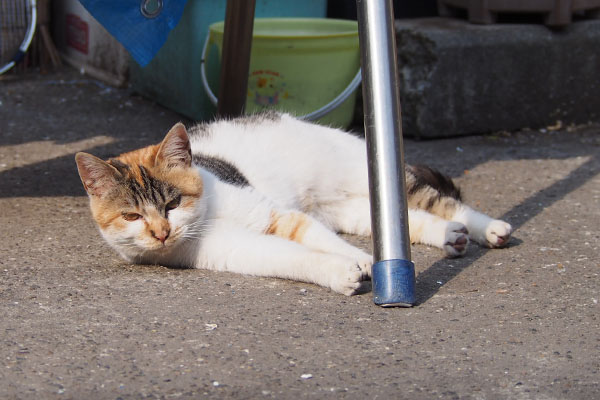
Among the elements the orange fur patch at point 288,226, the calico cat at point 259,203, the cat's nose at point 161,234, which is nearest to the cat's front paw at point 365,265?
the calico cat at point 259,203

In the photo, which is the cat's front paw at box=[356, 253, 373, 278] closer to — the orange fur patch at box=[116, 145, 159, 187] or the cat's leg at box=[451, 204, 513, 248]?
the cat's leg at box=[451, 204, 513, 248]

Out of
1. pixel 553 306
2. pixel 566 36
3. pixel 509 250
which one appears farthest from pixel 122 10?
pixel 566 36

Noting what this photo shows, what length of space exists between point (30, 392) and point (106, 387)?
0.66 ft

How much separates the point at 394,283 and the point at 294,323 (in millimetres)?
369

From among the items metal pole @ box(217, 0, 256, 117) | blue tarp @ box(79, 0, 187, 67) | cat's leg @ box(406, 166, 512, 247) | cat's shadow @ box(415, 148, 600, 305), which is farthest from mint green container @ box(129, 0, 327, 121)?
cat's shadow @ box(415, 148, 600, 305)

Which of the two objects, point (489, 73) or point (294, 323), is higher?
point (489, 73)

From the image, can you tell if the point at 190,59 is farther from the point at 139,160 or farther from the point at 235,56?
the point at 139,160

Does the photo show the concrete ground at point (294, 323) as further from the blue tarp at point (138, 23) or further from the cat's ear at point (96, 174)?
the blue tarp at point (138, 23)

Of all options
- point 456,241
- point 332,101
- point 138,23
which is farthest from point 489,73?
point 138,23

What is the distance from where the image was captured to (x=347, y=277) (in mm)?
2695

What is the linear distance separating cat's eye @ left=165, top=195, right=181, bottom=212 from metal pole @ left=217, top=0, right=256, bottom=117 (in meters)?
1.52

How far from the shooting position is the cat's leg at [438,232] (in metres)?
3.12

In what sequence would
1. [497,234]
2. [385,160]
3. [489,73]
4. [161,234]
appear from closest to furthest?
[385,160], [161,234], [497,234], [489,73]

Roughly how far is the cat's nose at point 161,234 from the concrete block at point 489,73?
2.68m
